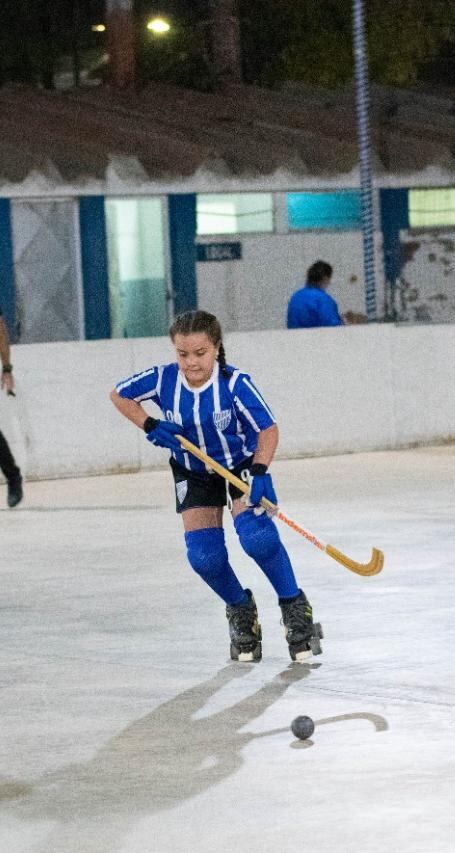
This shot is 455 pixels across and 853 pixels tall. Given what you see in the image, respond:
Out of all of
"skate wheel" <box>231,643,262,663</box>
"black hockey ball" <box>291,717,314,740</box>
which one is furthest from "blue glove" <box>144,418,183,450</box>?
"black hockey ball" <box>291,717,314,740</box>

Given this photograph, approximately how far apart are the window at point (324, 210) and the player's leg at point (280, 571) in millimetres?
18602

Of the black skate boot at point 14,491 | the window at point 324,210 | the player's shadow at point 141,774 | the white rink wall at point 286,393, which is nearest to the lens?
the player's shadow at point 141,774

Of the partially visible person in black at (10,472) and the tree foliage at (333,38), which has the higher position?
the tree foliage at (333,38)

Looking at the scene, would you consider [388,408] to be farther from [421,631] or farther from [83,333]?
[421,631]

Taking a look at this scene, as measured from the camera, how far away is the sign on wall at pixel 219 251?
82.2 ft

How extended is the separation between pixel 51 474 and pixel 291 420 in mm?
2262

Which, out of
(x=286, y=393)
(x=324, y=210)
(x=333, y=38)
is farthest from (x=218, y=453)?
(x=333, y=38)

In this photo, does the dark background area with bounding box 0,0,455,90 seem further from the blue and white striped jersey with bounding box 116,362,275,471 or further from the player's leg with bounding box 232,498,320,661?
the player's leg with bounding box 232,498,320,661

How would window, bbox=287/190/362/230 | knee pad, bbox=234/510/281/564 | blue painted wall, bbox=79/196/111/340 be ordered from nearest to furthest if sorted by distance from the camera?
knee pad, bbox=234/510/281/564
blue painted wall, bbox=79/196/111/340
window, bbox=287/190/362/230

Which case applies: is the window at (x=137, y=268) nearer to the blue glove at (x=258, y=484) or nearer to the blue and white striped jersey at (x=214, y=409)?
the blue and white striped jersey at (x=214, y=409)

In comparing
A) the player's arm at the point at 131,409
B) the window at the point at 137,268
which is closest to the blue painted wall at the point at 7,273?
the window at the point at 137,268

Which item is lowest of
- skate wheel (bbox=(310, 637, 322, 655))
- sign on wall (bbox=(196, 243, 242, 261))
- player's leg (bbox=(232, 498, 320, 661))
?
skate wheel (bbox=(310, 637, 322, 655))

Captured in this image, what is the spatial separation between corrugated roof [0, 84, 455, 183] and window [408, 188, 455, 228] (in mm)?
778

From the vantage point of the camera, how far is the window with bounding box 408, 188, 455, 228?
27203 millimetres
